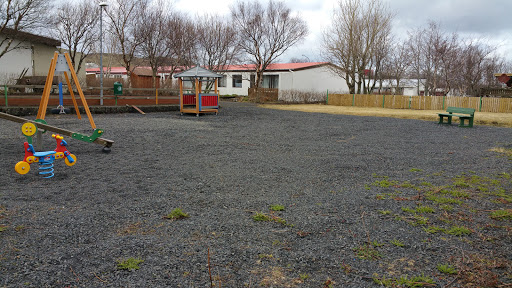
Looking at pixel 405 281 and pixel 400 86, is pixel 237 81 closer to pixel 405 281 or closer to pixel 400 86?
pixel 400 86

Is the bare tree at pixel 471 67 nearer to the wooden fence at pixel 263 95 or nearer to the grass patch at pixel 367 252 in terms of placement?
the wooden fence at pixel 263 95

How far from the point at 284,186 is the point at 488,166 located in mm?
4545

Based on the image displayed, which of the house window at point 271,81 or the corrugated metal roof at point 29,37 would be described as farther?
the house window at point 271,81

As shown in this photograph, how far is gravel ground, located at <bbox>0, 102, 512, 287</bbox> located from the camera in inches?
122

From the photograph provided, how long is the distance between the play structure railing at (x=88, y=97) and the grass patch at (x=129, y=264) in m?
16.3

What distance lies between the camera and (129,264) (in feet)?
10.5

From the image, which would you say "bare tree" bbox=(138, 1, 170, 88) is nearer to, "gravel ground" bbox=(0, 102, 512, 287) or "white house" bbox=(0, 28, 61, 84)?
"white house" bbox=(0, 28, 61, 84)

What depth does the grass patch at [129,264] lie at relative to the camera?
10.3 feet

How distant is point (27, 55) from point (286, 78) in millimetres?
22687

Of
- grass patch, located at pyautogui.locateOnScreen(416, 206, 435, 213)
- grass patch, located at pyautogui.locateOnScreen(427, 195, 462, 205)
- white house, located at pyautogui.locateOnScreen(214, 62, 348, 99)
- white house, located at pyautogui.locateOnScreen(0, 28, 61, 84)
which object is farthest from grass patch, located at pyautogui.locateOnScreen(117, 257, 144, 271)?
white house, located at pyautogui.locateOnScreen(214, 62, 348, 99)

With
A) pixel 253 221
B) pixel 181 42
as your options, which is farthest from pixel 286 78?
pixel 253 221

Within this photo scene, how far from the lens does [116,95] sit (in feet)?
69.7

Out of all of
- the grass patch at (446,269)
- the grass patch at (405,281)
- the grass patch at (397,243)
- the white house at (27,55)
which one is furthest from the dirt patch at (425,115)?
the grass patch at (405,281)

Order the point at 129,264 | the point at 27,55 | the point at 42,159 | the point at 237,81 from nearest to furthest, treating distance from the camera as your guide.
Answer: the point at 129,264, the point at 42,159, the point at 27,55, the point at 237,81
